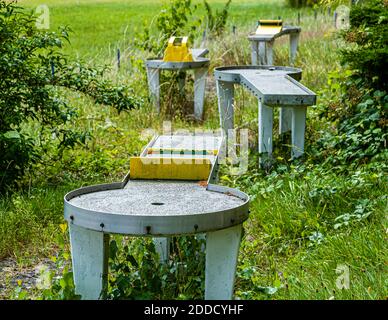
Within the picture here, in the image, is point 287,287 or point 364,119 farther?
point 364,119

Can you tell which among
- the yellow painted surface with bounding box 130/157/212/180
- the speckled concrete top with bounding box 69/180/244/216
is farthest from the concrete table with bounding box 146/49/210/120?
the speckled concrete top with bounding box 69/180/244/216

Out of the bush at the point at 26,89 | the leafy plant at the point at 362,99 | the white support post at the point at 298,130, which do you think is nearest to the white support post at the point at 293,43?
the leafy plant at the point at 362,99

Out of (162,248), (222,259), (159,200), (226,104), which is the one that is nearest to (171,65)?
(226,104)

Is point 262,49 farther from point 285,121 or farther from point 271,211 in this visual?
point 271,211

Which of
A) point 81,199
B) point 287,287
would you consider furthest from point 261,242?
point 81,199

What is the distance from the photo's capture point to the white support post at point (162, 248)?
14.2ft

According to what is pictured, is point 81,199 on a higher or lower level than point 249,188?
higher

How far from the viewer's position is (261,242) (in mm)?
5031

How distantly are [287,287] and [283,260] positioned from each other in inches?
32.8

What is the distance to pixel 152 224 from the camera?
3387 millimetres

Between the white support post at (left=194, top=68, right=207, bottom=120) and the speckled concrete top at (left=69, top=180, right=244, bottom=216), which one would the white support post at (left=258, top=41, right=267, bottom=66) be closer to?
the white support post at (left=194, top=68, right=207, bottom=120)

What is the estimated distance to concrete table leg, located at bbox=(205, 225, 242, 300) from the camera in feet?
11.9

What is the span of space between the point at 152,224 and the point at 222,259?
452 mm

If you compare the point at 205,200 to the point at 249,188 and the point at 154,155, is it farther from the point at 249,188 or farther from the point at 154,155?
the point at 249,188
